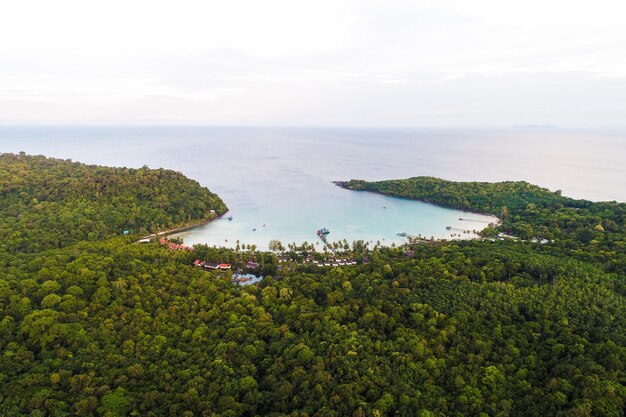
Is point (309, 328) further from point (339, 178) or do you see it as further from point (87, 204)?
point (339, 178)

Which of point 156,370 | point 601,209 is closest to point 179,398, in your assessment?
point 156,370

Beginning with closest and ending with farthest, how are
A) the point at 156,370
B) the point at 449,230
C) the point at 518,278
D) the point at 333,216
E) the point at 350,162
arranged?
the point at 156,370, the point at 518,278, the point at 449,230, the point at 333,216, the point at 350,162

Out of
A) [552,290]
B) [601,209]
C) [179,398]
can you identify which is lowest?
[179,398]

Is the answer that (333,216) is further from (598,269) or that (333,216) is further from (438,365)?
(438,365)

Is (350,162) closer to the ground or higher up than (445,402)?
higher up

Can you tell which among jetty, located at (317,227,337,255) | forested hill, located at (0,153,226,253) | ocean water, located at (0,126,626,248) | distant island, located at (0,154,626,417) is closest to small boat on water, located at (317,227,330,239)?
jetty, located at (317,227,337,255)

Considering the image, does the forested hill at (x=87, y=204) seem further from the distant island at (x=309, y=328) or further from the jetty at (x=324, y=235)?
the jetty at (x=324, y=235)

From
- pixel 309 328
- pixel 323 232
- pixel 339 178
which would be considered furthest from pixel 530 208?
pixel 309 328

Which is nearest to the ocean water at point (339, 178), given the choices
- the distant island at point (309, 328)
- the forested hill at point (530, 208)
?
the forested hill at point (530, 208)
